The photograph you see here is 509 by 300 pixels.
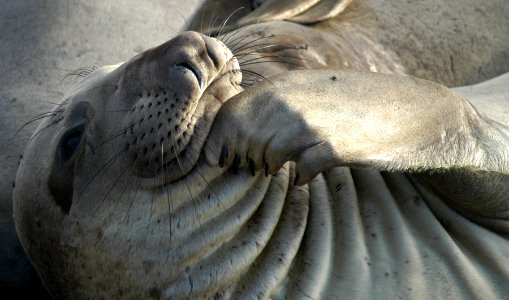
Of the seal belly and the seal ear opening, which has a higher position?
the seal ear opening

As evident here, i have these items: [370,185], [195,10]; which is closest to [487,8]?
[195,10]

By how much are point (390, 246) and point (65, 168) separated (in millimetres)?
1067

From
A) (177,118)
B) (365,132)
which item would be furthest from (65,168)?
(365,132)

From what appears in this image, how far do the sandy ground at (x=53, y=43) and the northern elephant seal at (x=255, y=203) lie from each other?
94 cm

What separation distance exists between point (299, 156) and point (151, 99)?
61cm

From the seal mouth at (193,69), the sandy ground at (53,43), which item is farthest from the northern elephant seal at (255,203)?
the sandy ground at (53,43)

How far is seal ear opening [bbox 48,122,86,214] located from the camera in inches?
121

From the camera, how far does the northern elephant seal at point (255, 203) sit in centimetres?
282

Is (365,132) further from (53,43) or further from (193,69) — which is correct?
(53,43)

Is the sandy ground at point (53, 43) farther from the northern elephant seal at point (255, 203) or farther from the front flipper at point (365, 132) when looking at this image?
the front flipper at point (365, 132)

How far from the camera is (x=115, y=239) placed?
9.65 feet

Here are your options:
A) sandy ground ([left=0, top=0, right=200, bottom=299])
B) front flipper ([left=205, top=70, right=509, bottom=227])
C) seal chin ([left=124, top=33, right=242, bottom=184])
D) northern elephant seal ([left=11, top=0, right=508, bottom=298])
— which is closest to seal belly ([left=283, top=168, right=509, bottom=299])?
northern elephant seal ([left=11, top=0, right=508, bottom=298])

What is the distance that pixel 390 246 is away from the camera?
9.95ft

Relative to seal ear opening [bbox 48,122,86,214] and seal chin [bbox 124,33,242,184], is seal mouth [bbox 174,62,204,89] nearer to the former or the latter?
seal chin [bbox 124,33,242,184]
